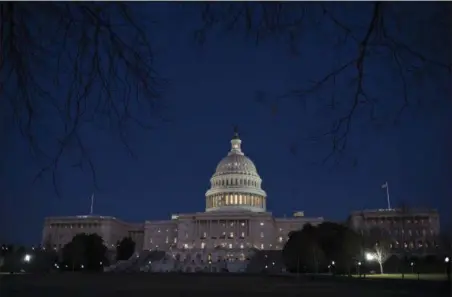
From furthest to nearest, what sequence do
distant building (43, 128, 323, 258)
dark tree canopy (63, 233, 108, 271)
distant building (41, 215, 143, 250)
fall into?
distant building (43, 128, 323, 258) → distant building (41, 215, 143, 250) → dark tree canopy (63, 233, 108, 271)

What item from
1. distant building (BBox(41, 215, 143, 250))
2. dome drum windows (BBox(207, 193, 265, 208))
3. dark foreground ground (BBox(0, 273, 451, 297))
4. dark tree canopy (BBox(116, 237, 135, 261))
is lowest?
dark foreground ground (BBox(0, 273, 451, 297))

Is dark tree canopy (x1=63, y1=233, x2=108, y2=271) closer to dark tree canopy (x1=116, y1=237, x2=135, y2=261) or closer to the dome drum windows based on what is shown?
dark tree canopy (x1=116, y1=237, x2=135, y2=261)

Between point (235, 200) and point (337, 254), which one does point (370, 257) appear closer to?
point (337, 254)

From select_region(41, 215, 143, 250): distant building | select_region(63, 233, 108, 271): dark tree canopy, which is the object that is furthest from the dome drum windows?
select_region(63, 233, 108, 271): dark tree canopy

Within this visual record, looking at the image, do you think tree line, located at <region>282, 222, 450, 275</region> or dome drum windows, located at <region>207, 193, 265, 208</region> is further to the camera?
dome drum windows, located at <region>207, 193, 265, 208</region>

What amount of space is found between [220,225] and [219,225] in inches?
7.1

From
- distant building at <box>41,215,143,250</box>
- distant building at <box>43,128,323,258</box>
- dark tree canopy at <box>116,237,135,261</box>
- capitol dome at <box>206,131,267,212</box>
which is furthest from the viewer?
capitol dome at <box>206,131,267,212</box>

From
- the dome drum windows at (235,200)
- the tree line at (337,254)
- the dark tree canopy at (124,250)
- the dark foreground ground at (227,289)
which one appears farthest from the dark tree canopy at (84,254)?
the dark foreground ground at (227,289)

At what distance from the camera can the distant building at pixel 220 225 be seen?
77812 millimetres

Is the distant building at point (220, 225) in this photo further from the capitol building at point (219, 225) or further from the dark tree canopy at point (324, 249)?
the dark tree canopy at point (324, 249)

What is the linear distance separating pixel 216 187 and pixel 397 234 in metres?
32.8

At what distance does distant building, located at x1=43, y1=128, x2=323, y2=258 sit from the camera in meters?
77.8

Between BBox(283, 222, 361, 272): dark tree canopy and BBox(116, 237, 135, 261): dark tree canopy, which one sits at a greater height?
BBox(116, 237, 135, 261): dark tree canopy

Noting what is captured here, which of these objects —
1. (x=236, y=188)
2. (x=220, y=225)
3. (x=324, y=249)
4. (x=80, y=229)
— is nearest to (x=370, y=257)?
(x=324, y=249)
